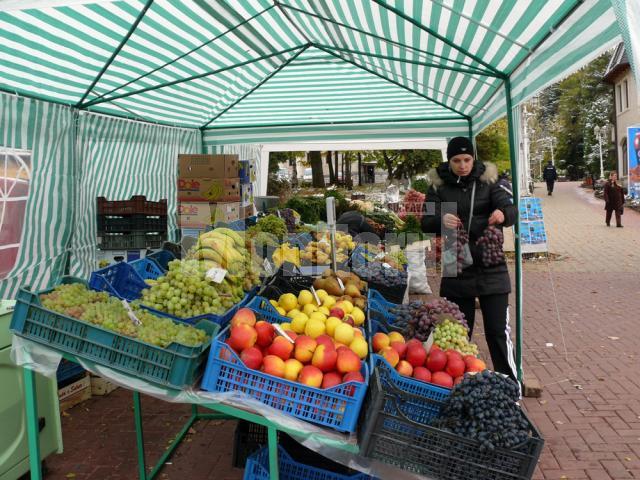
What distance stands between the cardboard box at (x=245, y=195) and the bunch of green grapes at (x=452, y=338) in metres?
6.12

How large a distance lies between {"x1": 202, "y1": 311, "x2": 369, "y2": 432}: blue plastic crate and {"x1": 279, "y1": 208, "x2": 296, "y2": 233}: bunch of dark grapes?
16.1 feet

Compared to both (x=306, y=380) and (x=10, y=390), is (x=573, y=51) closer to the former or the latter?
(x=306, y=380)

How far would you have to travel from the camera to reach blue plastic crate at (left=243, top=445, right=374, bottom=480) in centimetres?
293

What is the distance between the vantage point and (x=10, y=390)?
322 centimetres

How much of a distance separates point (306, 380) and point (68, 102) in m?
5.59

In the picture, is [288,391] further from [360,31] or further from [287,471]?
[360,31]

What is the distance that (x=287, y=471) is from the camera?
3027mm

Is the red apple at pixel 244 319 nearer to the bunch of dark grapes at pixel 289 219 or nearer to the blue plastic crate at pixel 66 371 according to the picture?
the blue plastic crate at pixel 66 371

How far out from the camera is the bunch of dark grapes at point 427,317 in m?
3.47

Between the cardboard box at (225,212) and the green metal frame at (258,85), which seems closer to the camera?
the green metal frame at (258,85)

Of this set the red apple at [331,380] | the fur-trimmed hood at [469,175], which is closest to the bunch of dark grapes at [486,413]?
the red apple at [331,380]

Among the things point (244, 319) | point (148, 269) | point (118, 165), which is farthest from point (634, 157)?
point (244, 319)

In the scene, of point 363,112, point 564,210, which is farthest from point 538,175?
point 363,112

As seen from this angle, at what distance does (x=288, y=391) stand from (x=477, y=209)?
2386 mm
